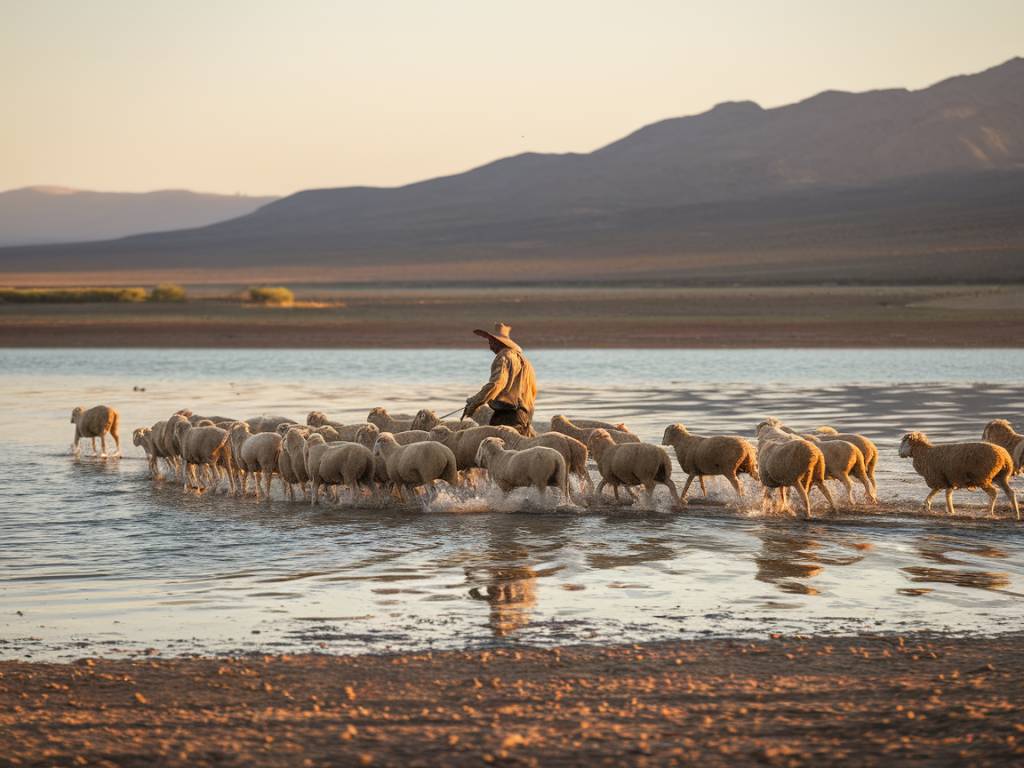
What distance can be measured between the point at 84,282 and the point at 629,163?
94190 mm

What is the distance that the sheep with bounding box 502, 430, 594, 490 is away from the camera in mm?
13125

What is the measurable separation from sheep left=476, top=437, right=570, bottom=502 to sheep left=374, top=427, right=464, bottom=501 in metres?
0.44

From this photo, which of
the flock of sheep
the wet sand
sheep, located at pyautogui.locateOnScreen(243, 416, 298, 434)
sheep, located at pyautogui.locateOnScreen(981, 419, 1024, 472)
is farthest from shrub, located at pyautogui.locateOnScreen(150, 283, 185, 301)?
sheep, located at pyautogui.locateOnScreen(981, 419, 1024, 472)

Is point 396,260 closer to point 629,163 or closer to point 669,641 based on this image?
point 629,163

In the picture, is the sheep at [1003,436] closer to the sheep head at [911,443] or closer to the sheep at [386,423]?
the sheep head at [911,443]

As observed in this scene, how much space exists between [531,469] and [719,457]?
1802mm

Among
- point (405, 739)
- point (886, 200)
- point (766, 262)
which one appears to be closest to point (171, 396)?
point (405, 739)

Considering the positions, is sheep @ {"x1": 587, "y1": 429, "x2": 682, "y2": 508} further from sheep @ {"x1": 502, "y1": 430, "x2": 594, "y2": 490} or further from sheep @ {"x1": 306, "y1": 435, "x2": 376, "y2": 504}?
sheep @ {"x1": 306, "y1": 435, "x2": 376, "y2": 504}

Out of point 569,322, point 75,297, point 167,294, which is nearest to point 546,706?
point 569,322

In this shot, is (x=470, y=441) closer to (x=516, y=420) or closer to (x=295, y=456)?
(x=516, y=420)

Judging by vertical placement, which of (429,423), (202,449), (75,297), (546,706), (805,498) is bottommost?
(546,706)

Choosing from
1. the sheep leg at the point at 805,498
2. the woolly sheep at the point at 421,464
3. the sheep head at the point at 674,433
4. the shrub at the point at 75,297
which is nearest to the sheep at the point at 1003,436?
the sheep leg at the point at 805,498

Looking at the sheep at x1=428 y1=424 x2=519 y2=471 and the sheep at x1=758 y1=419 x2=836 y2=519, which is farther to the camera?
the sheep at x1=428 y1=424 x2=519 y2=471

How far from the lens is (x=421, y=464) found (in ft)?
43.0
